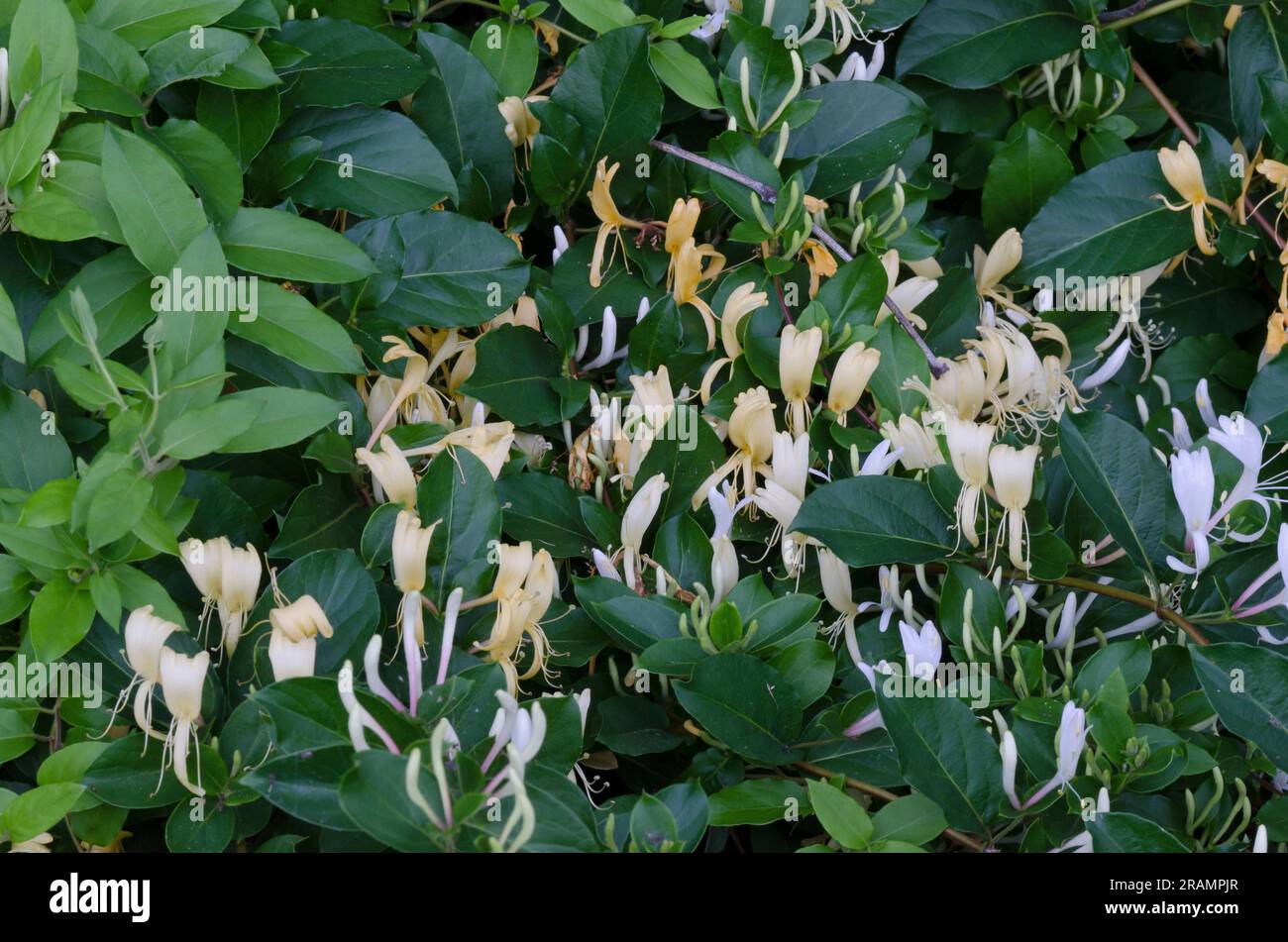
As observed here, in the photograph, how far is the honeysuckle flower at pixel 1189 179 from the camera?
46.2 inches

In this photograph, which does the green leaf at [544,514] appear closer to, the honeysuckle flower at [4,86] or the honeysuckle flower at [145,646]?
the honeysuckle flower at [145,646]

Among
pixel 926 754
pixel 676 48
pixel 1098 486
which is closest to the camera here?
pixel 926 754

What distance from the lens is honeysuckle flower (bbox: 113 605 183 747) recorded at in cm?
76

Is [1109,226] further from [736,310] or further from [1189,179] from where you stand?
[736,310]

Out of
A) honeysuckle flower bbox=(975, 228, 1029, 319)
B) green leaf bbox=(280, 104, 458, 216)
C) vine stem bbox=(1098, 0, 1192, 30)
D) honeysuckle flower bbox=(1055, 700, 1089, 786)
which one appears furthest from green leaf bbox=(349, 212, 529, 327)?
vine stem bbox=(1098, 0, 1192, 30)

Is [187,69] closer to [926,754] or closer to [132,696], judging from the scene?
[132,696]

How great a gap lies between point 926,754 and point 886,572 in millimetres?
176

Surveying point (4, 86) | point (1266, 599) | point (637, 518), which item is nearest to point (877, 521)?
point (637, 518)

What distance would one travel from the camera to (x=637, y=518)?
3.02ft

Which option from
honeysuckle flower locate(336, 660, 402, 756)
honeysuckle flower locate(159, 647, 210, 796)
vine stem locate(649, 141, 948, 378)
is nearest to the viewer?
honeysuckle flower locate(336, 660, 402, 756)

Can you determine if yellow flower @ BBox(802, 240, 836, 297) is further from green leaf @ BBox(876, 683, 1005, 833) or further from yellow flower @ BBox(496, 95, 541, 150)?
green leaf @ BBox(876, 683, 1005, 833)

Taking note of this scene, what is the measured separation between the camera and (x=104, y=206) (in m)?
0.90

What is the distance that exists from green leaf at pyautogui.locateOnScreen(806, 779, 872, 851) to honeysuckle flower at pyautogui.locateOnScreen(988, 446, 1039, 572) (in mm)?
222

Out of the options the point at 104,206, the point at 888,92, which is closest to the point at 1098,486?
the point at 888,92
